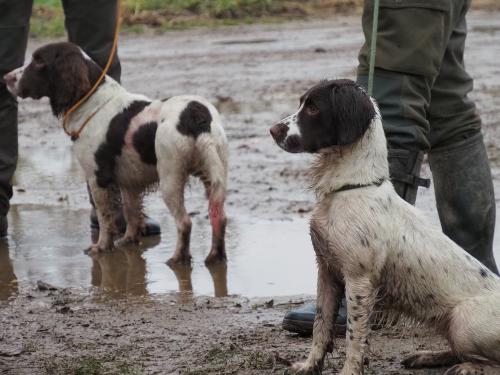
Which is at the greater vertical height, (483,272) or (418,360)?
(483,272)

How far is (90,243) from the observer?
23.8ft

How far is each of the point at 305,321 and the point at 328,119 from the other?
1.12 meters

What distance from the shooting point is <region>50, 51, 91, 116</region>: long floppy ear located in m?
7.00

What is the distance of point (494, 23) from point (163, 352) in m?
14.1

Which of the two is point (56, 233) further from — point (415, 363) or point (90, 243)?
point (415, 363)

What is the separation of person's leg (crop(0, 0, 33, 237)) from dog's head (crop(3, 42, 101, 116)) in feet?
0.68

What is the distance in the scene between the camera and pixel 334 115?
4.15 meters

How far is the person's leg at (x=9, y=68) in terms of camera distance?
7.10 metres

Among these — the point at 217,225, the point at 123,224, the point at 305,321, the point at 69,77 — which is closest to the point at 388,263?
the point at 305,321

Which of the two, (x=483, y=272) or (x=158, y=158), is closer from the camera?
(x=483, y=272)

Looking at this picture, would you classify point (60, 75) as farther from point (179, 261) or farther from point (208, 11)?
point (208, 11)

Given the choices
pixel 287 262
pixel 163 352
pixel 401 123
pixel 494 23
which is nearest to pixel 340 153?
pixel 401 123

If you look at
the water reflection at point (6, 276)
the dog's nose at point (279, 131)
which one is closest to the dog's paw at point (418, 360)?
the dog's nose at point (279, 131)

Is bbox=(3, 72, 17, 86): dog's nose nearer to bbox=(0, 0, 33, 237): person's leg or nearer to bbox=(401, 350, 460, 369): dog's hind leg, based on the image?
bbox=(0, 0, 33, 237): person's leg
